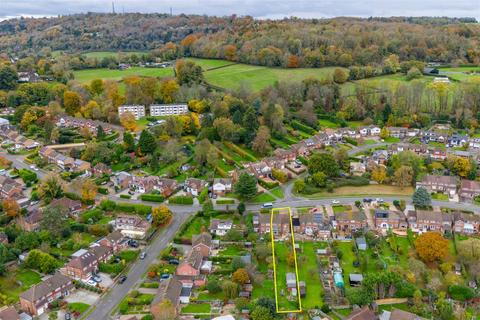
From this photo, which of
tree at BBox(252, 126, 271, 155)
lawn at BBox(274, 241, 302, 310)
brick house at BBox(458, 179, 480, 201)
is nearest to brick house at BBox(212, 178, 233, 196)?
tree at BBox(252, 126, 271, 155)

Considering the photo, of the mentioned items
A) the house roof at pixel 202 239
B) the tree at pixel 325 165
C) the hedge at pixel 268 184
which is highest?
the tree at pixel 325 165

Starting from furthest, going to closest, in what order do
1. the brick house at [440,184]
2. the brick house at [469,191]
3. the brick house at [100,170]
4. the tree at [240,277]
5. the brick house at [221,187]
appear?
1. the brick house at [100,170]
2. the brick house at [221,187]
3. the brick house at [440,184]
4. the brick house at [469,191]
5. the tree at [240,277]

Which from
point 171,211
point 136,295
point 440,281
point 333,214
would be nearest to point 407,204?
point 333,214

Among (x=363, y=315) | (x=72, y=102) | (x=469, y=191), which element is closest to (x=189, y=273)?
(x=363, y=315)

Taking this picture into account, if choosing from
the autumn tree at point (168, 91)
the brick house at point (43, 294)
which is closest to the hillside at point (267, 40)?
the autumn tree at point (168, 91)

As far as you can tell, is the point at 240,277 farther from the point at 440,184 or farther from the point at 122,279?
the point at 440,184

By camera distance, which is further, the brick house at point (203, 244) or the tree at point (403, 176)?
the tree at point (403, 176)

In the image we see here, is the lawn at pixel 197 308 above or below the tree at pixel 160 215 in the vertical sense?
below

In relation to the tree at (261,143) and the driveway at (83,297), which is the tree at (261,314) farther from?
the tree at (261,143)

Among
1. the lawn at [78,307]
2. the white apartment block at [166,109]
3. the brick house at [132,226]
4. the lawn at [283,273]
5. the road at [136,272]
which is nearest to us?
the lawn at [78,307]
